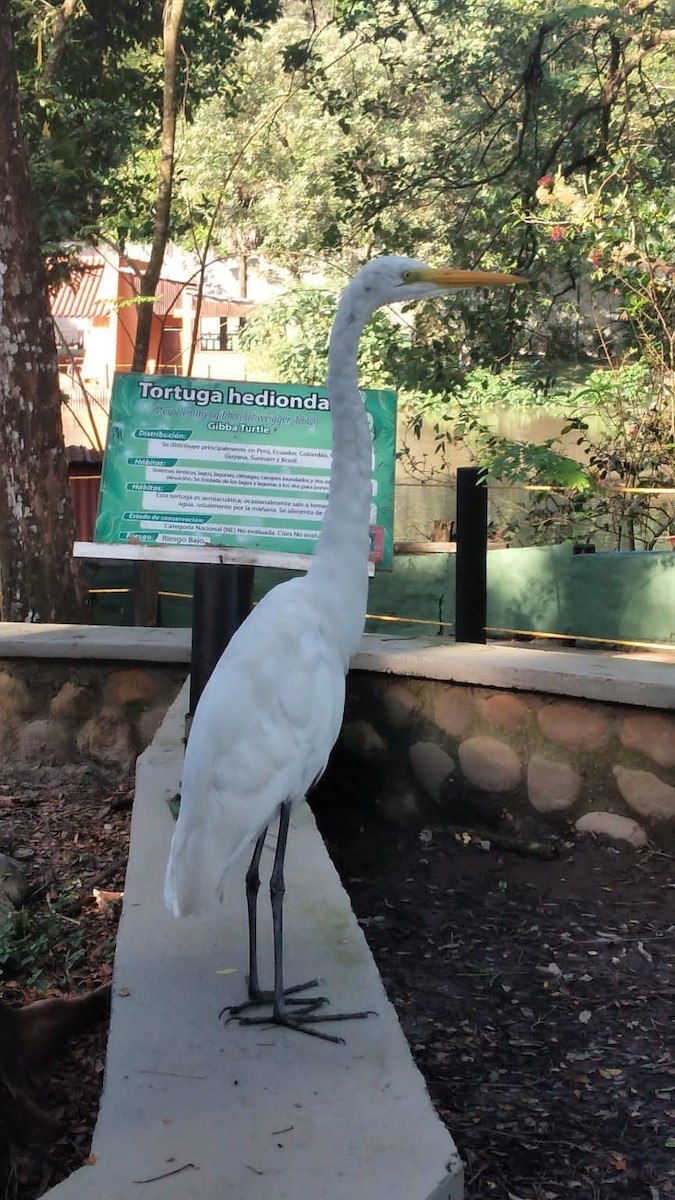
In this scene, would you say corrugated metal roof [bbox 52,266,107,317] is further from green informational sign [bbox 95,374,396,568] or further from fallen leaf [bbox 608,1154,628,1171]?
fallen leaf [bbox 608,1154,628,1171]

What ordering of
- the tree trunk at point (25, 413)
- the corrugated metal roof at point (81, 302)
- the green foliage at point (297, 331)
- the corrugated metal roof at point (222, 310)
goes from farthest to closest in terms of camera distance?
the corrugated metal roof at point (222, 310), the corrugated metal roof at point (81, 302), the green foliage at point (297, 331), the tree trunk at point (25, 413)

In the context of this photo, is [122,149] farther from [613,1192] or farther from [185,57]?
[613,1192]

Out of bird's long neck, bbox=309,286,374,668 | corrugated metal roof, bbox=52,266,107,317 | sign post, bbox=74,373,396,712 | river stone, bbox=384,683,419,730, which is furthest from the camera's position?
corrugated metal roof, bbox=52,266,107,317

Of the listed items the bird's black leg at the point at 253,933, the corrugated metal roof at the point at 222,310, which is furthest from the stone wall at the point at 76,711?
the corrugated metal roof at the point at 222,310

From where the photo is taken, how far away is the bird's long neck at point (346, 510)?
290 cm

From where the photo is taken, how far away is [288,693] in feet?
9.00

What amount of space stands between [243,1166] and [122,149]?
9.04 metres

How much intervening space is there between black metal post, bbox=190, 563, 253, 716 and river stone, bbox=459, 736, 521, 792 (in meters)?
1.13

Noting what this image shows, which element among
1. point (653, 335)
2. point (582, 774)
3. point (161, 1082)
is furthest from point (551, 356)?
point (161, 1082)

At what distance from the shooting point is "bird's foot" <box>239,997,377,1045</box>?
8.13 ft

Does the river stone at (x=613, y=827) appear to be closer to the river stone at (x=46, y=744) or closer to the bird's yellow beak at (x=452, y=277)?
the bird's yellow beak at (x=452, y=277)

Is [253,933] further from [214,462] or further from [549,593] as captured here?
[549,593]

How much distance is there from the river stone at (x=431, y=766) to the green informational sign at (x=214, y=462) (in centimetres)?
92

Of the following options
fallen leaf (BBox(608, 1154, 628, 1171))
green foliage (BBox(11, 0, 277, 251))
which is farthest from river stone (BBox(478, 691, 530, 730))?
green foliage (BBox(11, 0, 277, 251))
